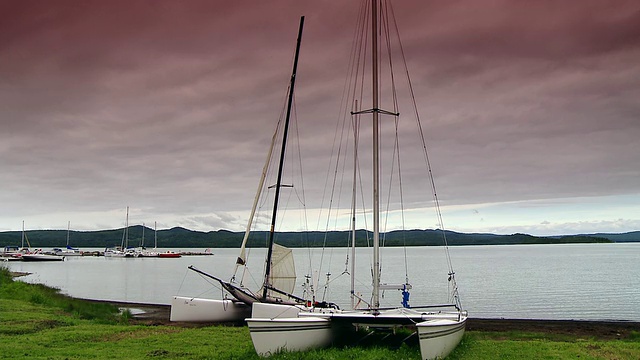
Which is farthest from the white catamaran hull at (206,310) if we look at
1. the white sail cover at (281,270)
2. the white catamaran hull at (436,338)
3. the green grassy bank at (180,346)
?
the white catamaran hull at (436,338)

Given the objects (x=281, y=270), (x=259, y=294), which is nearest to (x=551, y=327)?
(x=281, y=270)

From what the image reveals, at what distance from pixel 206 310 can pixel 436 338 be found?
1524 centimetres

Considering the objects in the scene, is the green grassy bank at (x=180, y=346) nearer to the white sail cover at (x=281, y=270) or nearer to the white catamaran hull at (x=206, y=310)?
the white catamaran hull at (x=206, y=310)

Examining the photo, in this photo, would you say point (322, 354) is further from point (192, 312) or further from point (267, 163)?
point (267, 163)

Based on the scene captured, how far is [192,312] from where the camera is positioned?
87.9 feet

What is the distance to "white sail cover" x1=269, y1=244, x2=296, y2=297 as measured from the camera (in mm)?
27578

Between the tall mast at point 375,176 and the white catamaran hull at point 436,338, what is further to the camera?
the tall mast at point 375,176

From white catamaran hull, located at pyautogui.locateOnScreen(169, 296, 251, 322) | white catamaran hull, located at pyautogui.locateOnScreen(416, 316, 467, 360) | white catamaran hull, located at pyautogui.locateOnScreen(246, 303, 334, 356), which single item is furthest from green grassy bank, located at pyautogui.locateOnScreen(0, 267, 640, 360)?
white catamaran hull, located at pyautogui.locateOnScreen(169, 296, 251, 322)

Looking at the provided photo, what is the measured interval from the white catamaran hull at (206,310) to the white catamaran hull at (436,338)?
14.3 meters

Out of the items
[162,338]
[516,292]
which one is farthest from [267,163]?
[516,292]

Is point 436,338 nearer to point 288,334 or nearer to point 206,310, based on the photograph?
point 288,334

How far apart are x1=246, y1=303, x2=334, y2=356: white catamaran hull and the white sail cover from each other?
1104 cm

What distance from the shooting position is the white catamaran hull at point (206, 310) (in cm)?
2675

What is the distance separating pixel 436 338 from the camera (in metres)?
14.9
